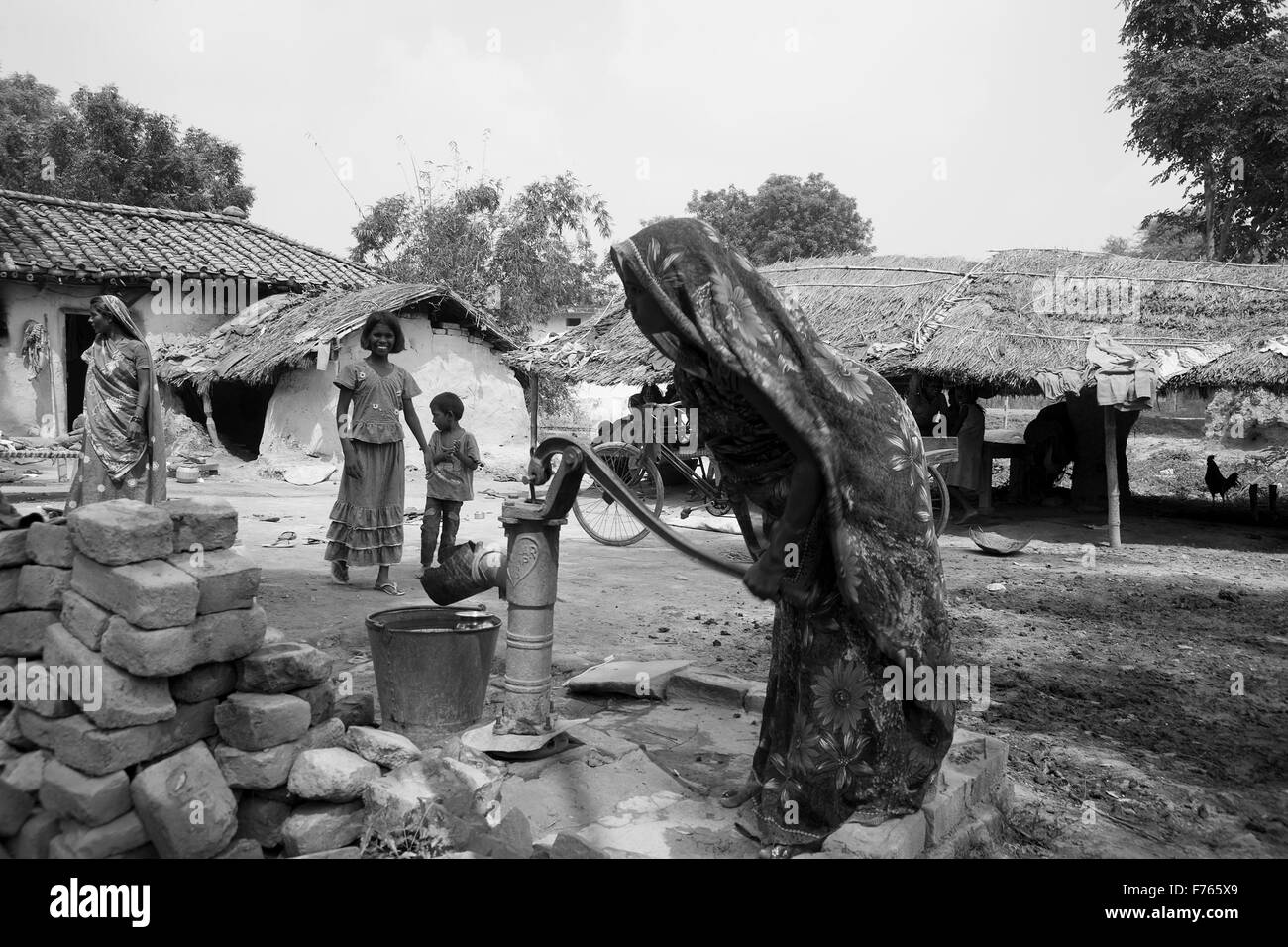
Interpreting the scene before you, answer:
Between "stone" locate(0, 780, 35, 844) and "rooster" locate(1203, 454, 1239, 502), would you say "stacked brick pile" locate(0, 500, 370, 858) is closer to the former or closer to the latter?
"stone" locate(0, 780, 35, 844)

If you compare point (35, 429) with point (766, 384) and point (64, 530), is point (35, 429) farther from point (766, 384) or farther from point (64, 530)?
point (766, 384)

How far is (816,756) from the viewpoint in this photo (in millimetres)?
2652

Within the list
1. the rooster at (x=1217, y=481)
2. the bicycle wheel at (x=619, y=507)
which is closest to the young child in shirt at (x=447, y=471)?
Result: the bicycle wheel at (x=619, y=507)

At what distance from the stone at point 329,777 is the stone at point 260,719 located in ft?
0.41

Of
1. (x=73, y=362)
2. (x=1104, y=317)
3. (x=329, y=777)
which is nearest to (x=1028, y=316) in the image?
(x=1104, y=317)

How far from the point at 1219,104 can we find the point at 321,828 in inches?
812

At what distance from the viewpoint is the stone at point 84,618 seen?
111 inches

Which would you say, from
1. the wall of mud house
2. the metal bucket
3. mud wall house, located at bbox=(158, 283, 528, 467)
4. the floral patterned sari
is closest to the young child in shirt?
the metal bucket

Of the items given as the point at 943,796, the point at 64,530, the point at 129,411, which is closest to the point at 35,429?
the point at 129,411

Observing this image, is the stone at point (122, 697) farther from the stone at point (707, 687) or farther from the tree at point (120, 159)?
the tree at point (120, 159)

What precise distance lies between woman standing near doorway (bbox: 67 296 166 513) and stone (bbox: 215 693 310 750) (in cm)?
285

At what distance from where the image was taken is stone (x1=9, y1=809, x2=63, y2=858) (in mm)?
2811

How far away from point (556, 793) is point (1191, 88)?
64.4 ft
